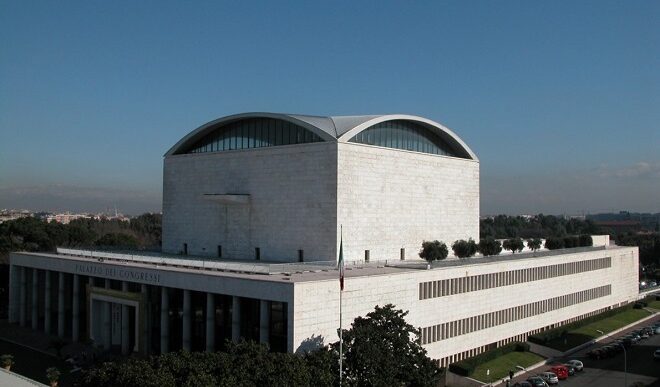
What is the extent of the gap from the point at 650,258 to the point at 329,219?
10943 centimetres

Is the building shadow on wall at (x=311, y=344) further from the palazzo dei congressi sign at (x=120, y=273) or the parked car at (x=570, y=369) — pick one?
the parked car at (x=570, y=369)

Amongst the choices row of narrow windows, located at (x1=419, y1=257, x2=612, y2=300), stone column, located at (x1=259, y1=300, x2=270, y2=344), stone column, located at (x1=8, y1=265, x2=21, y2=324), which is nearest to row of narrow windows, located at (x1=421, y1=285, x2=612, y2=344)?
row of narrow windows, located at (x1=419, y1=257, x2=612, y2=300)

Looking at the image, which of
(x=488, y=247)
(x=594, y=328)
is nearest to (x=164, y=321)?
(x=488, y=247)

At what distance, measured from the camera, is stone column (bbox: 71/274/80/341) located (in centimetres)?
5456

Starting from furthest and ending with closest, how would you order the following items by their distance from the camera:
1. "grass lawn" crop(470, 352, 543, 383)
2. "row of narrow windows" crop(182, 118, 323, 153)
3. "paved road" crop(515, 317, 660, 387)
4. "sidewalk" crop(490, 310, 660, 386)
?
1. "row of narrow windows" crop(182, 118, 323, 153)
2. "sidewalk" crop(490, 310, 660, 386)
3. "paved road" crop(515, 317, 660, 387)
4. "grass lawn" crop(470, 352, 543, 383)

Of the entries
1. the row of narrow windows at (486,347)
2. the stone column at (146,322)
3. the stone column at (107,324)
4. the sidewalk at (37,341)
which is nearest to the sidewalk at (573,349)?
the row of narrow windows at (486,347)

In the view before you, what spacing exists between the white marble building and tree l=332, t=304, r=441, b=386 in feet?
15.0

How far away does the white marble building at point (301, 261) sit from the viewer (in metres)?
41.9

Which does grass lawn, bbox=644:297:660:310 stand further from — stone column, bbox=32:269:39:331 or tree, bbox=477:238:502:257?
stone column, bbox=32:269:39:331

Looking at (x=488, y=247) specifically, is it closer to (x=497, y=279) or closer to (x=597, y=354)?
(x=497, y=279)

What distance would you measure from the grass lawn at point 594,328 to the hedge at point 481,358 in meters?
6.22

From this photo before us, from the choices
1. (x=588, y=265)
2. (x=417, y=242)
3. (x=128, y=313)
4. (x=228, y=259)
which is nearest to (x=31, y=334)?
(x=128, y=313)

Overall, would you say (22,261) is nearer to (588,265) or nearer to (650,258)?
(588,265)

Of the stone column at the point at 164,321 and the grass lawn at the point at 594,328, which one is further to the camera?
the grass lawn at the point at 594,328
